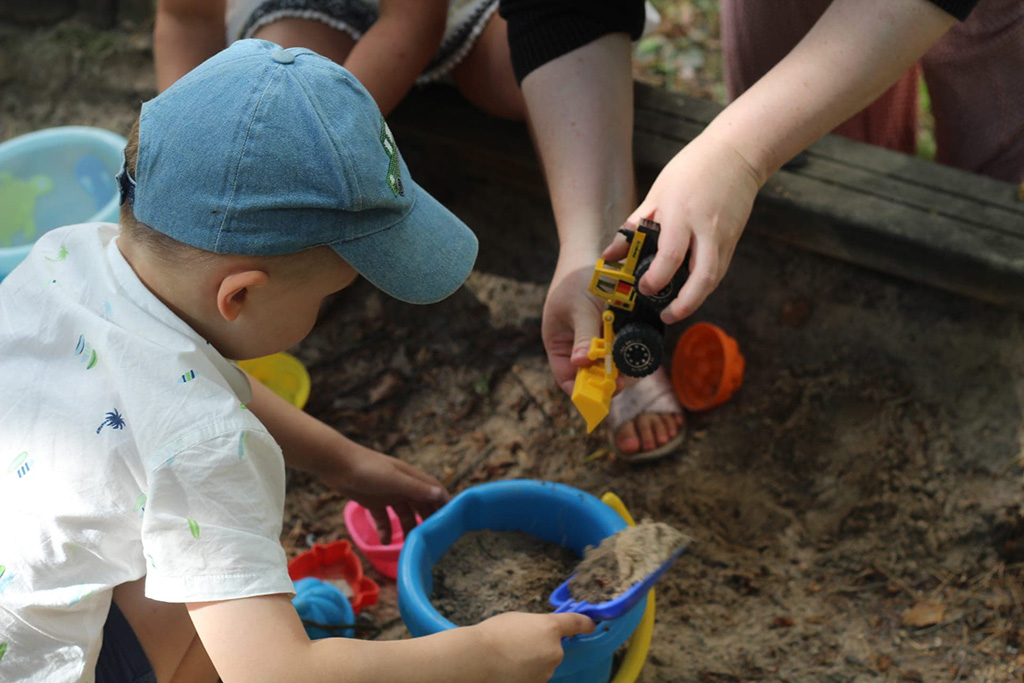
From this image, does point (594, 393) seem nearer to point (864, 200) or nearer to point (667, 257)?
point (667, 257)

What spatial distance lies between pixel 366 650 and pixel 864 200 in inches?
49.7

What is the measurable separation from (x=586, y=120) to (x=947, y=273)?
28.7 inches

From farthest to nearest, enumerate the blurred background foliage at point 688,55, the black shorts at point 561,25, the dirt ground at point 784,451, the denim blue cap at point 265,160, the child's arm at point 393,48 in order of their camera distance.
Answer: the blurred background foliage at point 688,55
the child's arm at point 393,48
the black shorts at point 561,25
the dirt ground at point 784,451
the denim blue cap at point 265,160

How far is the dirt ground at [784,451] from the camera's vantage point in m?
1.45

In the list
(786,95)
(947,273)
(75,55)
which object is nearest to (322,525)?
(786,95)

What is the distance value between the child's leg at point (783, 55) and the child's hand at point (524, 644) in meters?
1.26

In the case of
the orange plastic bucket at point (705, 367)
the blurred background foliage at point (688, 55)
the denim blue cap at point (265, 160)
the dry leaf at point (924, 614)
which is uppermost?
the denim blue cap at point (265, 160)

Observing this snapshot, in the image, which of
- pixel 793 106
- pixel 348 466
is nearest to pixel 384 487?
pixel 348 466

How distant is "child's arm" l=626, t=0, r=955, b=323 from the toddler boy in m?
0.38

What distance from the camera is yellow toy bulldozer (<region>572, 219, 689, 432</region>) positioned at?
47.1 inches

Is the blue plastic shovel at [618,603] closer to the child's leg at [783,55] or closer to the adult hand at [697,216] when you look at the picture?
the adult hand at [697,216]

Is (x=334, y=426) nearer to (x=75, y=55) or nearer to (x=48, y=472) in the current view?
(x=48, y=472)

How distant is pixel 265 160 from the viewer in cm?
94

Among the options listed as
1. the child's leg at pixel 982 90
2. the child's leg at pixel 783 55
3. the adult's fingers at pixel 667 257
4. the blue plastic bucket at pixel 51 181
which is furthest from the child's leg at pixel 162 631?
the child's leg at pixel 982 90
